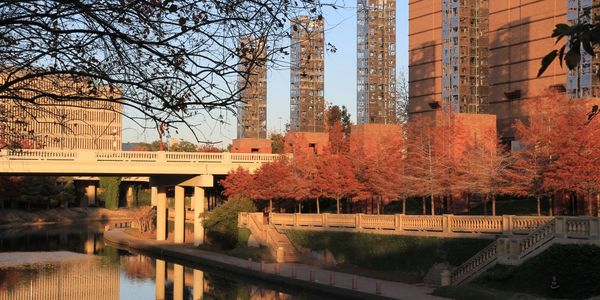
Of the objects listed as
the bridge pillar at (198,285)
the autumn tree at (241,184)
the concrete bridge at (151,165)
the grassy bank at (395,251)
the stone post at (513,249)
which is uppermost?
the concrete bridge at (151,165)

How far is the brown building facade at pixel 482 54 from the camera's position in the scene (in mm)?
57375

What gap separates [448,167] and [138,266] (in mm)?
19500

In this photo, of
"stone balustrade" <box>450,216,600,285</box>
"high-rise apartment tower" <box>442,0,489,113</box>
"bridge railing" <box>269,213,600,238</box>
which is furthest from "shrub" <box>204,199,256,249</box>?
"stone balustrade" <box>450,216,600,285</box>

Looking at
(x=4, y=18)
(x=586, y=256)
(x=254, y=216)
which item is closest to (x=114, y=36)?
(x=4, y=18)

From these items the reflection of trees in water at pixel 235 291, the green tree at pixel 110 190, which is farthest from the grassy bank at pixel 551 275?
the green tree at pixel 110 190

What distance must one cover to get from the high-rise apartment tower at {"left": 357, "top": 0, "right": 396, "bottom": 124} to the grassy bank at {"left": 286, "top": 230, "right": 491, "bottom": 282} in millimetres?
44420

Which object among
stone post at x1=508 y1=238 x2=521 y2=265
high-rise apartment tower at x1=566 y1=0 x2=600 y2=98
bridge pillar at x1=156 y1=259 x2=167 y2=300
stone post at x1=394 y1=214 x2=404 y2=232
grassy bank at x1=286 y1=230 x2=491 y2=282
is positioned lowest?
bridge pillar at x1=156 y1=259 x2=167 y2=300

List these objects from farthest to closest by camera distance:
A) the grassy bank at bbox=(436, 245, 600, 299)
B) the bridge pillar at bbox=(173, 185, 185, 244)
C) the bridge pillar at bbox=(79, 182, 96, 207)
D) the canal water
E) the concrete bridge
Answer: the bridge pillar at bbox=(79, 182, 96, 207)
the bridge pillar at bbox=(173, 185, 185, 244)
the concrete bridge
the canal water
the grassy bank at bbox=(436, 245, 600, 299)

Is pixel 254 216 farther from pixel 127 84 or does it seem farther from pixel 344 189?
pixel 127 84

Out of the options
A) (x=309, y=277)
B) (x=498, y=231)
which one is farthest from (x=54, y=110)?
(x=498, y=231)

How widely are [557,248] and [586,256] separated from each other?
149 cm

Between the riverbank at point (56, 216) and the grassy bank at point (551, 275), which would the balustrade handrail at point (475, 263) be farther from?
the riverbank at point (56, 216)

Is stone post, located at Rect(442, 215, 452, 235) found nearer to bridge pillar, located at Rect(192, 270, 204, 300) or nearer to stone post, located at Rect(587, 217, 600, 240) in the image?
A: stone post, located at Rect(587, 217, 600, 240)

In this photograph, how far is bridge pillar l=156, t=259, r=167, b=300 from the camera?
3812cm
